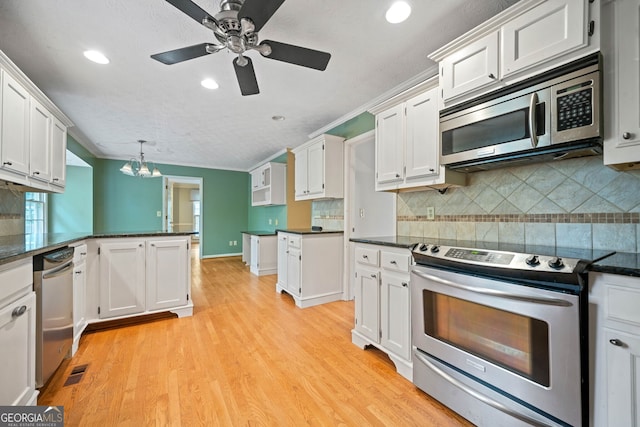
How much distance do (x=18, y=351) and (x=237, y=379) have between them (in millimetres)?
1175

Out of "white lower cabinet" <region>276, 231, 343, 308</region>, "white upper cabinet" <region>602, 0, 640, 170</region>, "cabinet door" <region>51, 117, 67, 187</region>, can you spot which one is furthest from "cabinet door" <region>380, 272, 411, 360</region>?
"cabinet door" <region>51, 117, 67, 187</region>

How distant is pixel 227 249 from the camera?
23.8 feet

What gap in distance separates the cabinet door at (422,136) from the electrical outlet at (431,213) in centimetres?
42

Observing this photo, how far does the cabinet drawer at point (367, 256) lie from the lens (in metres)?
2.13

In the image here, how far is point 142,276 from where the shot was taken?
276cm

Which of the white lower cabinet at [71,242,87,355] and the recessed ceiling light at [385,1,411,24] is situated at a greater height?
the recessed ceiling light at [385,1,411,24]

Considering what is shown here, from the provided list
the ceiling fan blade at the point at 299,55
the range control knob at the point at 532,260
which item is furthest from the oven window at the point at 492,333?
the ceiling fan blade at the point at 299,55

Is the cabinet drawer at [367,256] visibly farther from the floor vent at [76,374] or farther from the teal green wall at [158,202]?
the teal green wall at [158,202]

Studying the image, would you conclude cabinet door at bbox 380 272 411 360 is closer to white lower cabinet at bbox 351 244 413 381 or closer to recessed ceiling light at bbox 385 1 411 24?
white lower cabinet at bbox 351 244 413 381

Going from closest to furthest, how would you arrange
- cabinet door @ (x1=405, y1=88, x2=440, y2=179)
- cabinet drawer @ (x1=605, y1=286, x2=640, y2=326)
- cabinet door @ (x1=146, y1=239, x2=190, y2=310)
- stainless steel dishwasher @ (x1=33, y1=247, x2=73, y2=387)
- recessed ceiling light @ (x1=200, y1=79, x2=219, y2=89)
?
cabinet drawer @ (x1=605, y1=286, x2=640, y2=326), stainless steel dishwasher @ (x1=33, y1=247, x2=73, y2=387), cabinet door @ (x1=405, y1=88, x2=440, y2=179), recessed ceiling light @ (x1=200, y1=79, x2=219, y2=89), cabinet door @ (x1=146, y1=239, x2=190, y2=310)

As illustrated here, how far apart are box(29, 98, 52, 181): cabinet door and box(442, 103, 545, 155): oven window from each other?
3.25m

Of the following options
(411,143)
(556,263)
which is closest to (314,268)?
(411,143)

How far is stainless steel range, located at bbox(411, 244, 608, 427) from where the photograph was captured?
44.0 inches

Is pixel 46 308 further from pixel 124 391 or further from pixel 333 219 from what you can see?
pixel 333 219
